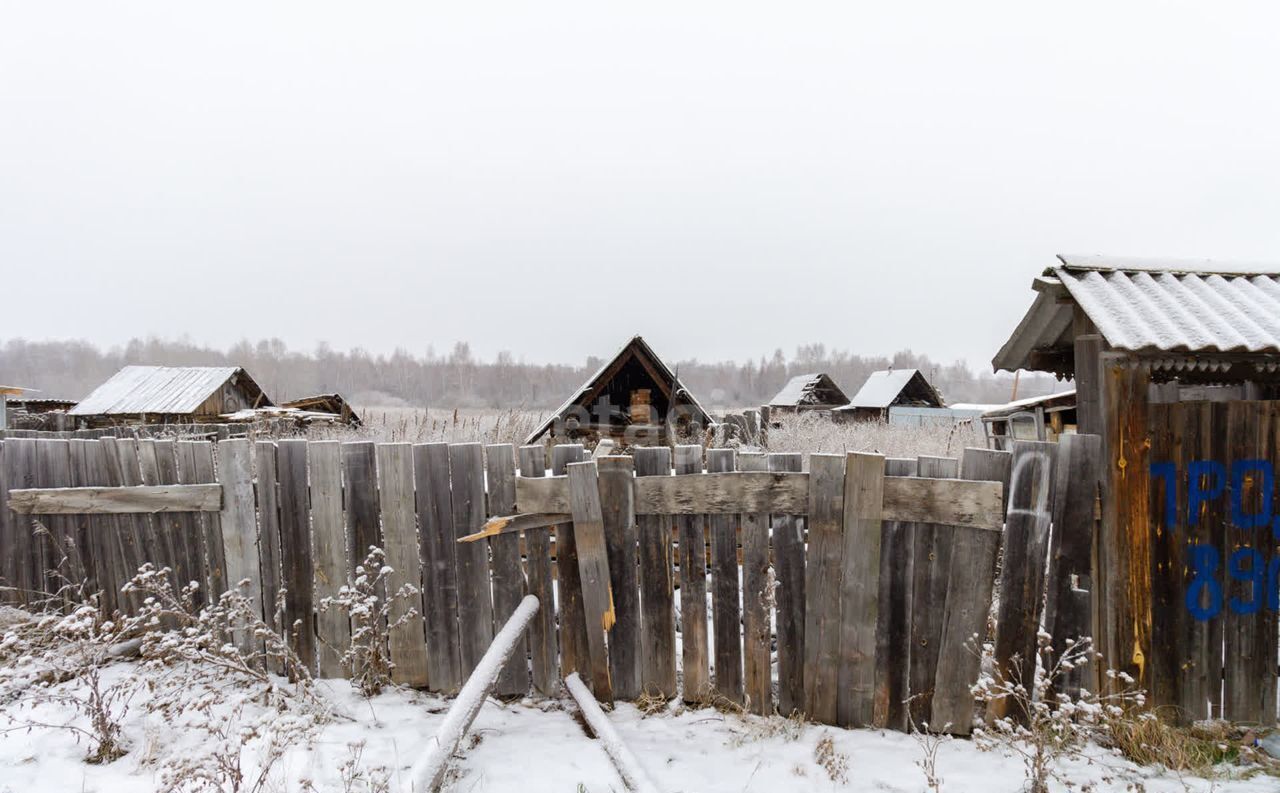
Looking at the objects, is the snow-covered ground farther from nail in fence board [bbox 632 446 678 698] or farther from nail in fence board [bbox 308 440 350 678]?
nail in fence board [bbox 308 440 350 678]

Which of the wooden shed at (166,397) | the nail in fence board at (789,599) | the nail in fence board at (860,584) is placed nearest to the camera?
the nail in fence board at (860,584)

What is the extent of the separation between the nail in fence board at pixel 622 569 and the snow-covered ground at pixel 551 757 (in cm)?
21

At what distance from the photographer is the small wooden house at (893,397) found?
38.2m

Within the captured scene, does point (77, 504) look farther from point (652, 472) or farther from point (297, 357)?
point (297, 357)

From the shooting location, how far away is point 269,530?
3.67 meters

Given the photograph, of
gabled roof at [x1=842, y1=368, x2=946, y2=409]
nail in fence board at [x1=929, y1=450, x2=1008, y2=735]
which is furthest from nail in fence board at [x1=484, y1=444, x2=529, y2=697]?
gabled roof at [x1=842, y1=368, x2=946, y2=409]

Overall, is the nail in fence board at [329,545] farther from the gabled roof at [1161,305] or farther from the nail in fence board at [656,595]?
the gabled roof at [1161,305]

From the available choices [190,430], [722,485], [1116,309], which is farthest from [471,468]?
[190,430]

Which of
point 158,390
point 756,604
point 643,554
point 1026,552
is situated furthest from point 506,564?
point 158,390

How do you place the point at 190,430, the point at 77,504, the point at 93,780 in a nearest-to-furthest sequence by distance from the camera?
1. the point at 93,780
2. the point at 77,504
3. the point at 190,430

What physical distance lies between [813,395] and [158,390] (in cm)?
3901

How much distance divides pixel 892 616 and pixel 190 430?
22486 millimetres

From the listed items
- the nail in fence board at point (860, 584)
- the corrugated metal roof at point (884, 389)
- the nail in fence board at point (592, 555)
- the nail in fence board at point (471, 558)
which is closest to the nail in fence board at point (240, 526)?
the nail in fence board at point (471, 558)

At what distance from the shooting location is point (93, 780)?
9.02 ft
